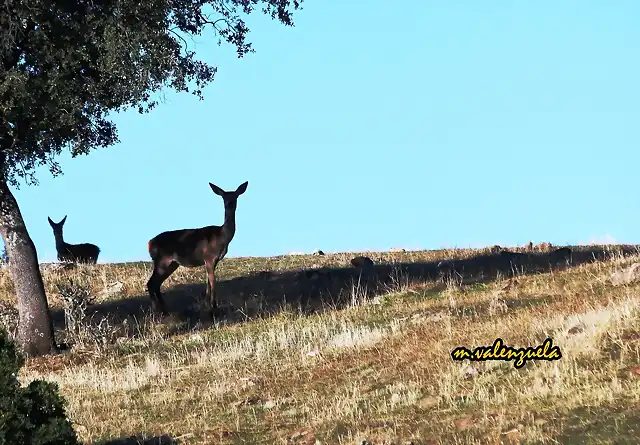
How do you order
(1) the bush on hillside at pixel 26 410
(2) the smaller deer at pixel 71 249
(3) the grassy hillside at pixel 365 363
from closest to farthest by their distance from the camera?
(1) the bush on hillside at pixel 26 410, (3) the grassy hillside at pixel 365 363, (2) the smaller deer at pixel 71 249

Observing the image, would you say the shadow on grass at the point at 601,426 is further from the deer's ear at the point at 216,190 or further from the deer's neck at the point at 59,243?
the deer's neck at the point at 59,243

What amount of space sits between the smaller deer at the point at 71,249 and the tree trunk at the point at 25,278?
504 inches

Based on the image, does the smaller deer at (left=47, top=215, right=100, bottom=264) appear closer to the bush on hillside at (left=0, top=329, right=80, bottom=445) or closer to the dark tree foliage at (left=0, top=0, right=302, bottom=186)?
the dark tree foliage at (left=0, top=0, right=302, bottom=186)

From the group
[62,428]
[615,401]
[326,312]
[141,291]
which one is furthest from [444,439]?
[141,291]

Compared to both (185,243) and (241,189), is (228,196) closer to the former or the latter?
(241,189)

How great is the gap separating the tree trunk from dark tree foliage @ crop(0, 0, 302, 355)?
0.02m

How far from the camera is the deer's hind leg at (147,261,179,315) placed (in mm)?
26281

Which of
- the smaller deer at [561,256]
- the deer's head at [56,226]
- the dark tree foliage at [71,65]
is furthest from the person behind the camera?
the deer's head at [56,226]

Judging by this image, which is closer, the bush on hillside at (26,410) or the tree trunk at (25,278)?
the bush on hillside at (26,410)

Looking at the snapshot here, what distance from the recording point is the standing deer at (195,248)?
26.2m

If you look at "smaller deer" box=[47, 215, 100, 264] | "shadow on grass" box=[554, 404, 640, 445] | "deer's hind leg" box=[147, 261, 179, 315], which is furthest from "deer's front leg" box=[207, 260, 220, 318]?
"shadow on grass" box=[554, 404, 640, 445]

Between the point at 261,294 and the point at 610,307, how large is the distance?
489 inches

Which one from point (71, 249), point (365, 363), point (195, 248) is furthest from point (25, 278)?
point (71, 249)

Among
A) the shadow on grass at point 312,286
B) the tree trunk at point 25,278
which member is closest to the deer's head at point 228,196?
the shadow on grass at point 312,286
